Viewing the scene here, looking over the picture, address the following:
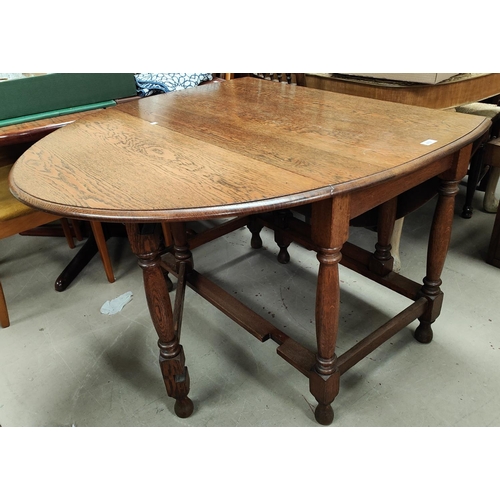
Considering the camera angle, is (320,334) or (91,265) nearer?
(320,334)

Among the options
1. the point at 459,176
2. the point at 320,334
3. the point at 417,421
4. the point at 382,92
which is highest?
the point at 382,92

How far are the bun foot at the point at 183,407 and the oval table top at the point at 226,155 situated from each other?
2.58 feet

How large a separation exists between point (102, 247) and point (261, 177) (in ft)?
4.37

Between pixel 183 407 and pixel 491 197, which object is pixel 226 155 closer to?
pixel 183 407

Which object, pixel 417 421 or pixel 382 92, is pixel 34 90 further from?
pixel 417 421

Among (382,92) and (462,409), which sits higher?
(382,92)

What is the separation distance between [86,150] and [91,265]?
1.19 metres

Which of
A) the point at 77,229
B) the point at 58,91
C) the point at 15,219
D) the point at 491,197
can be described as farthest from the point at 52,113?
the point at 491,197

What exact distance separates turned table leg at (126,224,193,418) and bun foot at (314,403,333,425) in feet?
1.40

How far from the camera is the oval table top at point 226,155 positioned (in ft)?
3.17

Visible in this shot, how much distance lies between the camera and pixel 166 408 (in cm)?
153

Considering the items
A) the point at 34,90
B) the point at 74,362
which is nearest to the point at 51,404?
the point at 74,362

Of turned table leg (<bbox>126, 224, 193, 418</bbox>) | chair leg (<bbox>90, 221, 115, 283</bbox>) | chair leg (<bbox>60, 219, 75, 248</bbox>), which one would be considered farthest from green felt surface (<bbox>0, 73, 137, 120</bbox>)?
turned table leg (<bbox>126, 224, 193, 418</bbox>)

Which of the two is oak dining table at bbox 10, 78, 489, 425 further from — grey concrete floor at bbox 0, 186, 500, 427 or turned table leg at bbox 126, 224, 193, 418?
grey concrete floor at bbox 0, 186, 500, 427
